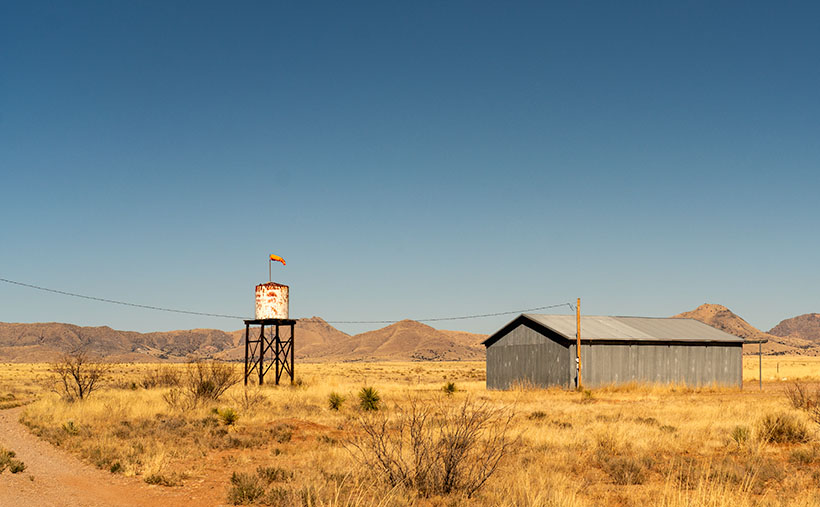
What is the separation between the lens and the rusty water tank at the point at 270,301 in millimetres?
36938

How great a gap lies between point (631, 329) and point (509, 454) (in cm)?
2954

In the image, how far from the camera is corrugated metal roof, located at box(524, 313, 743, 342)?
124 feet

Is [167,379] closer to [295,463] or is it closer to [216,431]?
[216,431]

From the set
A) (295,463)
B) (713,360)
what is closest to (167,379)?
(295,463)

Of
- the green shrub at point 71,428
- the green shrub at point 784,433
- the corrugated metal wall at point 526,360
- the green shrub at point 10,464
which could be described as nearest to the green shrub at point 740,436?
the green shrub at point 784,433

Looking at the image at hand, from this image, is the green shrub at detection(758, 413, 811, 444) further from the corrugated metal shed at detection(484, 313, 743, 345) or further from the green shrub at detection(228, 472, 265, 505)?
the corrugated metal shed at detection(484, 313, 743, 345)

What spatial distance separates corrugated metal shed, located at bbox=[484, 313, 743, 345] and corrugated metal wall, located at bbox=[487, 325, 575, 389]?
0.93 metres

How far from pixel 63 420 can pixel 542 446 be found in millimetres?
15282

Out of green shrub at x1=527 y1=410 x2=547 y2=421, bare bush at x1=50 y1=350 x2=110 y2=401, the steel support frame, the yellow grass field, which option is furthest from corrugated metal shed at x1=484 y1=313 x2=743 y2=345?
bare bush at x1=50 y1=350 x2=110 y2=401

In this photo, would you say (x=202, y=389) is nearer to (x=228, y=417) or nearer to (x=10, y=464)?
(x=228, y=417)

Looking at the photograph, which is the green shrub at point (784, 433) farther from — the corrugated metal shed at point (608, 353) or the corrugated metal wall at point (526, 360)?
the corrugated metal wall at point (526, 360)

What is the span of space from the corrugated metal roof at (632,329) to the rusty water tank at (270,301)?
14307mm

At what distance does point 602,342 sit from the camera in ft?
120

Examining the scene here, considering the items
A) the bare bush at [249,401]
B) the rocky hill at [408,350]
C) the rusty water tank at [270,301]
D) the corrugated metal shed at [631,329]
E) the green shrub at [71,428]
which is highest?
the rusty water tank at [270,301]
